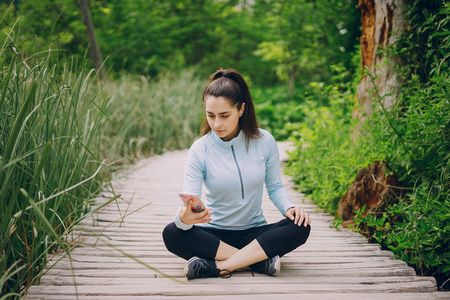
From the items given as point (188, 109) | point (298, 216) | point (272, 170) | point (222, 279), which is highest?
point (272, 170)

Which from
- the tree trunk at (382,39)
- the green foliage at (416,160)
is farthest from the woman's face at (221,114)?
the tree trunk at (382,39)

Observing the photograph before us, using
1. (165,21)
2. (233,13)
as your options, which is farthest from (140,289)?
(233,13)

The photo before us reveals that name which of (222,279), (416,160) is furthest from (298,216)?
(416,160)

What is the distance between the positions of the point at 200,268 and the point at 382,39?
266 centimetres

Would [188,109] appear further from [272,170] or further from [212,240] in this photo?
[212,240]

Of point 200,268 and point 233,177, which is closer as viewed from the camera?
point 200,268

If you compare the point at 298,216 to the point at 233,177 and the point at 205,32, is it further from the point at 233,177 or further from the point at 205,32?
the point at 205,32

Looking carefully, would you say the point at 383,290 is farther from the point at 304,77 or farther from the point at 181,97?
the point at 304,77

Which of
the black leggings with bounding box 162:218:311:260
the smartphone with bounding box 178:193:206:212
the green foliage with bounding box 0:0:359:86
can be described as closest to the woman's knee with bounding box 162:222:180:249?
the black leggings with bounding box 162:218:311:260

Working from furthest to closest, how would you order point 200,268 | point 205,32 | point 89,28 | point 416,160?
point 205,32 → point 89,28 → point 416,160 → point 200,268

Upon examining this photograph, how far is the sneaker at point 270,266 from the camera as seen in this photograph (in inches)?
82.4

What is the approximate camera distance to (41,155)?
2.23 m

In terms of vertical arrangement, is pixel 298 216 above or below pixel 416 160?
below

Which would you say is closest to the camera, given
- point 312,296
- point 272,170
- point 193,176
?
point 312,296
